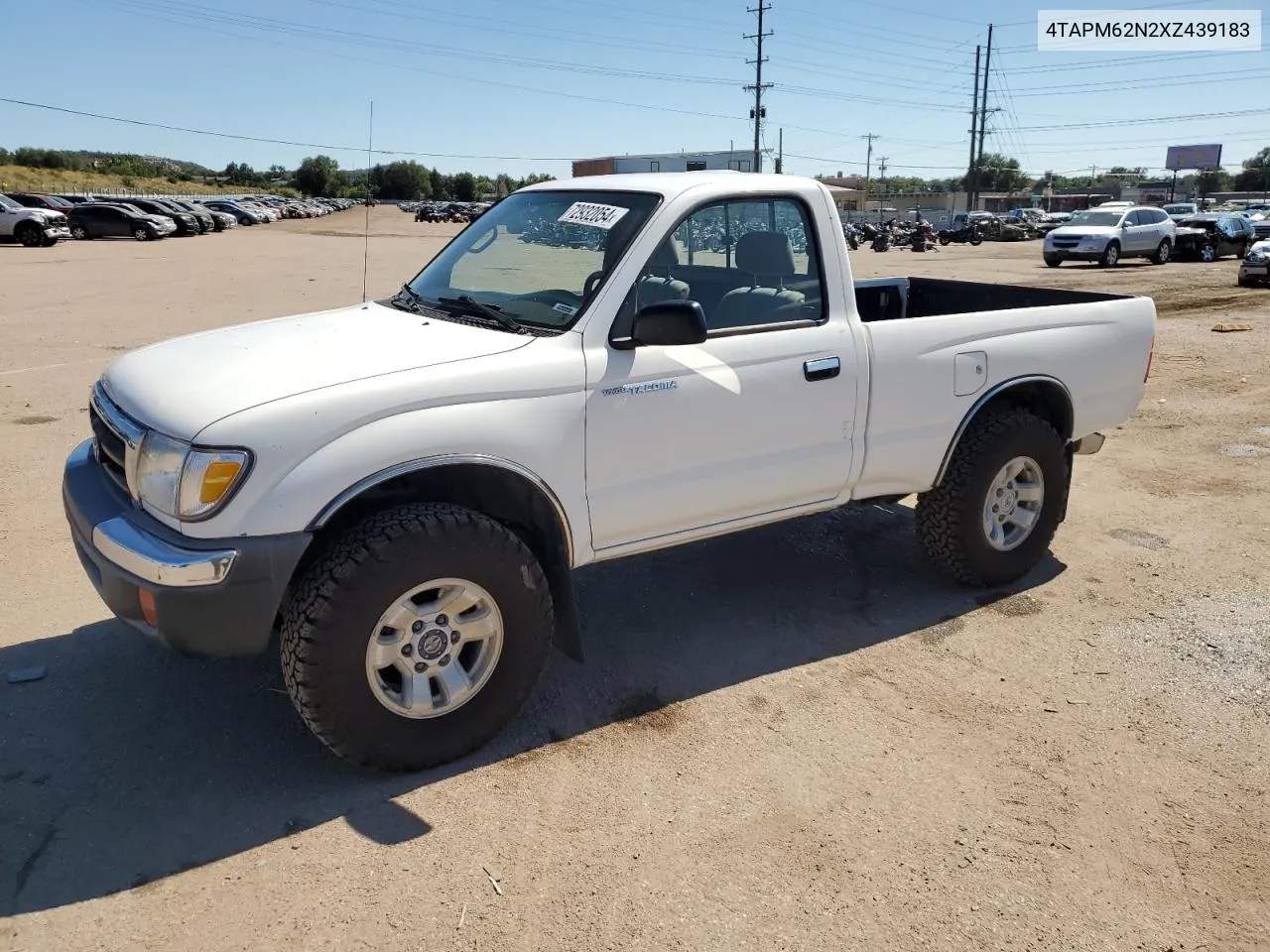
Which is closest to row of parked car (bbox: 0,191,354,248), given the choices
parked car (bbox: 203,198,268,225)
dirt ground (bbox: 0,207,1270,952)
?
parked car (bbox: 203,198,268,225)

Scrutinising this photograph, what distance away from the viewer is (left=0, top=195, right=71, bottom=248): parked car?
104 ft

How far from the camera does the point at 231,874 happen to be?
2.91m

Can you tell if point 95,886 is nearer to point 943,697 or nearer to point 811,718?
point 811,718

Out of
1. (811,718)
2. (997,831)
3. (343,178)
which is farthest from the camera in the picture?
(343,178)

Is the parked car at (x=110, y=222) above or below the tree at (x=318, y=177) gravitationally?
below

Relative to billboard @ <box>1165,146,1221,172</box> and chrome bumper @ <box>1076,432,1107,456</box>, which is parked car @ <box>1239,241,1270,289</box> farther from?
billboard @ <box>1165,146,1221,172</box>

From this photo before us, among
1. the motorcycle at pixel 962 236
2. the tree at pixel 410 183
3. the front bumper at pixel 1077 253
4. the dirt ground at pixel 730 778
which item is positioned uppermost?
the tree at pixel 410 183

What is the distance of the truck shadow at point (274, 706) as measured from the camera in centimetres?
306

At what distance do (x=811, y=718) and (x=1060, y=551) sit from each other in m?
2.63

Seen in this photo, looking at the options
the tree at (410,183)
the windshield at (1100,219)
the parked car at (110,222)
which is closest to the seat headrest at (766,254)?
the windshield at (1100,219)

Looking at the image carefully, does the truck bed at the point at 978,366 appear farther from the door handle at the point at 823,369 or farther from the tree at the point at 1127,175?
the tree at the point at 1127,175

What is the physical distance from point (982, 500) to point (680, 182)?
2.16m

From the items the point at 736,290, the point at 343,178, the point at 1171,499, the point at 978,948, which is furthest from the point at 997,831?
the point at 343,178

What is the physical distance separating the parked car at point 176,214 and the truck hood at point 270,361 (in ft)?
145
